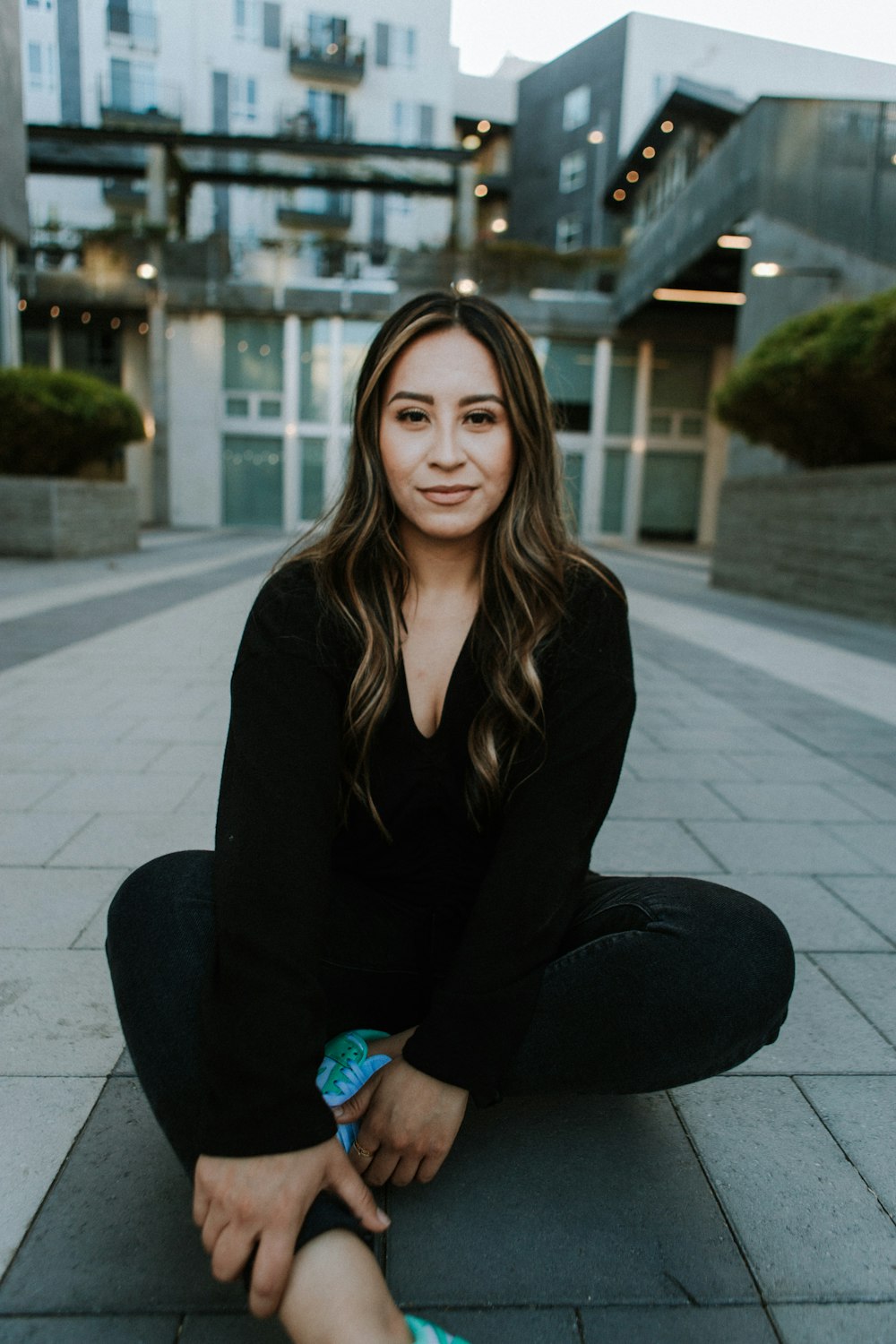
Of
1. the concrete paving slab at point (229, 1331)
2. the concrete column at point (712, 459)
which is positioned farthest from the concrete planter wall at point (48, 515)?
the concrete column at point (712, 459)

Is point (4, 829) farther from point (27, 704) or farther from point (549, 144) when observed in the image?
point (549, 144)

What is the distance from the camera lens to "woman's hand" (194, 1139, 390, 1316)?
3.36ft

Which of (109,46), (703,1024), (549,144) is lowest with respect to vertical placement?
(703,1024)

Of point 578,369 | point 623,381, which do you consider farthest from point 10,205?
point 623,381

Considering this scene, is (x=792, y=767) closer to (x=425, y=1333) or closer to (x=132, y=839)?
(x=132, y=839)

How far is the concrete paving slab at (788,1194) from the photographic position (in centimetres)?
126

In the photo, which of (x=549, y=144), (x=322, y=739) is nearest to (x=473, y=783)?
(x=322, y=739)

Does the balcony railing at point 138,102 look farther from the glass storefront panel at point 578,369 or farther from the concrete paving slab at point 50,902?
the glass storefront panel at point 578,369

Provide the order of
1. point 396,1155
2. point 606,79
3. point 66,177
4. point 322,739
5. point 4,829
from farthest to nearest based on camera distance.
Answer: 1. point 606,79
2. point 66,177
3. point 4,829
4. point 322,739
5. point 396,1155

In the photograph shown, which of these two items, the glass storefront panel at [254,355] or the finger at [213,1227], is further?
the glass storefront panel at [254,355]

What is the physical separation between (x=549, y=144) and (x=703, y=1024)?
115 feet

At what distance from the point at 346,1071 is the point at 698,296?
21.7 meters

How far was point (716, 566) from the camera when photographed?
11.7 metres

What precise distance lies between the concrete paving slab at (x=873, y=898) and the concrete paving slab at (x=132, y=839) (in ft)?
5.75
